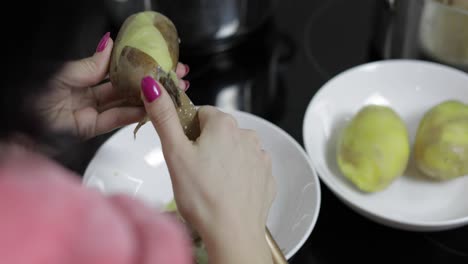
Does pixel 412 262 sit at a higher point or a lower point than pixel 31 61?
lower

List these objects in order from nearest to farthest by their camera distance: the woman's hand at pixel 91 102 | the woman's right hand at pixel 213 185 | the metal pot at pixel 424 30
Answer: the woman's right hand at pixel 213 185 < the woman's hand at pixel 91 102 < the metal pot at pixel 424 30

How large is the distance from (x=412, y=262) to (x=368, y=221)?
62 millimetres

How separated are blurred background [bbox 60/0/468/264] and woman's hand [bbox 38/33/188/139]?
0.04m

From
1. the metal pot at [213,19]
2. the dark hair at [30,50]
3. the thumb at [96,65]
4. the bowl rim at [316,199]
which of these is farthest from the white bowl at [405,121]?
the dark hair at [30,50]

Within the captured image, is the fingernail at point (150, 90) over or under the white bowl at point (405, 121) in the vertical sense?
over

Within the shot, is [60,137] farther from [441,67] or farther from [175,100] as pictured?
[441,67]

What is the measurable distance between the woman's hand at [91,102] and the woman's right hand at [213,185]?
10cm

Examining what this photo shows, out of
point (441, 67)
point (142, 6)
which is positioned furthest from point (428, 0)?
point (142, 6)

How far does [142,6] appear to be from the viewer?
71 centimetres

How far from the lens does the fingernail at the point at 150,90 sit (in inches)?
16.5

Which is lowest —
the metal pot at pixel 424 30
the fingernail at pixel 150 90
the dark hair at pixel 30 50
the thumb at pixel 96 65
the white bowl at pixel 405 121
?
the white bowl at pixel 405 121

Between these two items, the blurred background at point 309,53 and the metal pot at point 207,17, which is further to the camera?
the metal pot at point 207,17

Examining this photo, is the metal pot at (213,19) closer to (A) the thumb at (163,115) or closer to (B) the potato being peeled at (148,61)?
(B) the potato being peeled at (148,61)

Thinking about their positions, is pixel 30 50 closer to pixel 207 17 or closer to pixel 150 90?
pixel 150 90
